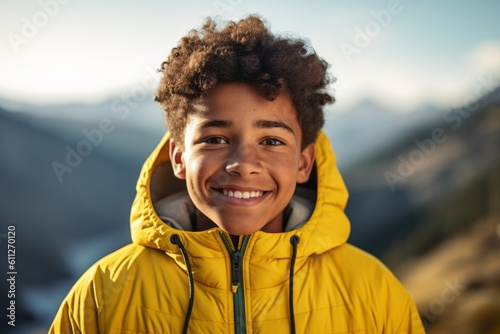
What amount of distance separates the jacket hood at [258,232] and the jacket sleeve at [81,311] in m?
0.20

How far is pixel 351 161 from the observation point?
9.33 feet

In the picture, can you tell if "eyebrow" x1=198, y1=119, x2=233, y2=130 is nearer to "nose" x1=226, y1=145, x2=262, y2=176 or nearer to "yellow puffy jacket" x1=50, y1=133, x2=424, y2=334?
"nose" x1=226, y1=145, x2=262, y2=176

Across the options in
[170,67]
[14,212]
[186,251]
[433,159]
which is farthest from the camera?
[433,159]

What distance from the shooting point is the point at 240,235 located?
5.67 ft

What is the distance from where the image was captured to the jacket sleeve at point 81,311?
1774 mm

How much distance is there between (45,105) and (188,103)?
119cm

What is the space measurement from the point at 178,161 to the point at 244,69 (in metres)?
0.40

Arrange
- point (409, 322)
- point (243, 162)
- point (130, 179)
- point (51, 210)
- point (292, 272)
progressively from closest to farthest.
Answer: point (243, 162), point (292, 272), point (409, 322), point (51, 210), point (130, 179)

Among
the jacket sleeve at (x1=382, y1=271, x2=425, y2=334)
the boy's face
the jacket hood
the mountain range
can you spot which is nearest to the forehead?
the boy's face

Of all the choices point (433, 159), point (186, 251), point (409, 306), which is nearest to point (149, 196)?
point (186, 251)

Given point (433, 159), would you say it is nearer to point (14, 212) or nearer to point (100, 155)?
point (100, 155)

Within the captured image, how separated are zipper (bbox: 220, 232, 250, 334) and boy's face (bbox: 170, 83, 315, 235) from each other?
49mm

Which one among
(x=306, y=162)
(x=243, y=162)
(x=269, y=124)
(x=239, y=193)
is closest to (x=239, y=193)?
(x=239, y=193)

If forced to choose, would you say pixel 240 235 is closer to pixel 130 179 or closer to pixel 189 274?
pixel 189 274
